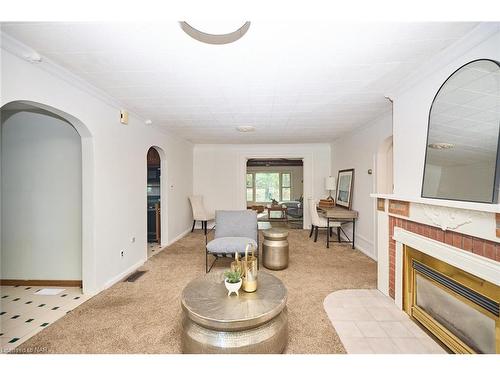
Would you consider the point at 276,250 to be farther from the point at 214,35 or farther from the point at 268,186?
the point at 268,186

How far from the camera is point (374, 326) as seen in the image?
77.0 inches

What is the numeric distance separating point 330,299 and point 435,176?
5.17 ft

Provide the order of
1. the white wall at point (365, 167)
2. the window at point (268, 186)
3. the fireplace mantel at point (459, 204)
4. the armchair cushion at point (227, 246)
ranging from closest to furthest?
the fireplace mantel at point (459, 204) < the armchair cushion at point (227, 246) < the white wall at point (365, 167) < the window at point (268, 186)

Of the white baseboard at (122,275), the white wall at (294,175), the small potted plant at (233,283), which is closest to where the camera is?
the small potted plant at (233,283)

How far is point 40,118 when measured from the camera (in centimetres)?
275

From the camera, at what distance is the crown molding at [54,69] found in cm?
160

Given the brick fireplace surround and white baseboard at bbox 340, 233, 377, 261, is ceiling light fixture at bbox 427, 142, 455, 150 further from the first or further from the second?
white baseboard at bbox 340, 233, 377, 261

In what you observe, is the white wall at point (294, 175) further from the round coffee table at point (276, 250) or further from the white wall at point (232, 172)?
the round coffee table at point (276, 250)

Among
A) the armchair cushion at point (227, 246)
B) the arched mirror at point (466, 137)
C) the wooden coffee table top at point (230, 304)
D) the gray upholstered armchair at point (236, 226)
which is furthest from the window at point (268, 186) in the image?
the wooden coffee table top at point (230, 304)

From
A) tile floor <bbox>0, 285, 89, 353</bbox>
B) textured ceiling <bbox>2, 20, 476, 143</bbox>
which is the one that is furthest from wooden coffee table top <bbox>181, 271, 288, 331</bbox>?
textured ceiling <bbox>2, 20, 476, 143</bbox>

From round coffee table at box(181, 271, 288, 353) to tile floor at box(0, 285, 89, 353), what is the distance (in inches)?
57.8

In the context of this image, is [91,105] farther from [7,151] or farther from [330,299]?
[330,299]

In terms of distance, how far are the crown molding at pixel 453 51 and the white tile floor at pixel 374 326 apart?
2212mm

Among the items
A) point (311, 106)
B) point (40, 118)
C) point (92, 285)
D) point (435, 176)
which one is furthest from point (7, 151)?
point (435, 176)
